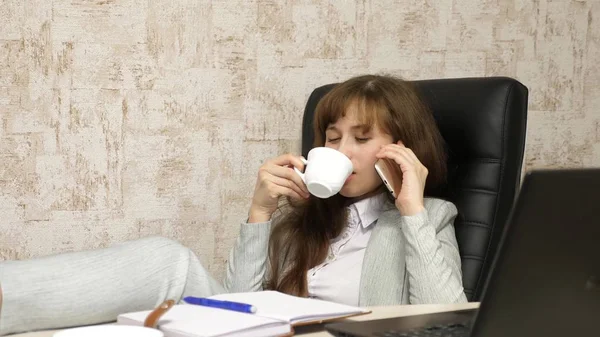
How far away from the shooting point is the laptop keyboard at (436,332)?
1032 mm

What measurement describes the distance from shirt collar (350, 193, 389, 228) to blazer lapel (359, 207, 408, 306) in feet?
0.23

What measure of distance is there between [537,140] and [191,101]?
3.58 ft

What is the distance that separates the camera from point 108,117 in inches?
82.7

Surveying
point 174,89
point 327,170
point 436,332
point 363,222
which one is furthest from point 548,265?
point 174,89

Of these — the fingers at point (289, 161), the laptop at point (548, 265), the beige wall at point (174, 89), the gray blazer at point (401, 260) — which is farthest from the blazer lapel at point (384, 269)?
the laptop at point (548, 265)

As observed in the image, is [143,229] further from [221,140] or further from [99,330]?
[99,330]

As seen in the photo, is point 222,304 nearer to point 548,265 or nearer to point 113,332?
point 113,332

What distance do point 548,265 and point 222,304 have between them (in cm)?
46

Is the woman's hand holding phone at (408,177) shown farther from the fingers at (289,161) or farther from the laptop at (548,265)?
the laptop at (548,265)

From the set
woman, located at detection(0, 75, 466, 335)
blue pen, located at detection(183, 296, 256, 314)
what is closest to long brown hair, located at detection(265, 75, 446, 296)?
woman, located at detection(0, 75, 466, 335)

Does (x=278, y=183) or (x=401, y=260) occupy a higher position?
(x=278, y=183)

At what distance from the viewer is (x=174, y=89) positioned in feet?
7.09

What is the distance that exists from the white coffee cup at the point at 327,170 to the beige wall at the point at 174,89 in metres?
0.52

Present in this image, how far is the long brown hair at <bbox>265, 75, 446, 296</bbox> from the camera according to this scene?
1955 millimetres
